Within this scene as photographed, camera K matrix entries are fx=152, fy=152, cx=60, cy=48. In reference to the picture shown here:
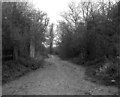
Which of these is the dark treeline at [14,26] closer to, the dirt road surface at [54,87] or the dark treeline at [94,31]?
the dirt road surface at [54,87]

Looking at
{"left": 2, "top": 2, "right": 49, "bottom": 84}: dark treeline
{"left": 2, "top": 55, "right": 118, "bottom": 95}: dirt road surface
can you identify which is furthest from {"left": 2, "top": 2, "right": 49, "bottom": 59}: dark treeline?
{"left": 2, "top": 55, "right": 118, "bottom": 95}: dirt road surface

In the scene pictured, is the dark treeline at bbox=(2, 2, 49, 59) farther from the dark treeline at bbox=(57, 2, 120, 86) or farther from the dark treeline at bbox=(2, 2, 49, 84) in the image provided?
the dark treeline at bbox=(57, 2, 120, 86)

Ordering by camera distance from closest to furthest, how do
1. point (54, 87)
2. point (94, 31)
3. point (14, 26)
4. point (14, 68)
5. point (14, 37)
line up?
1. point (54, 87)
2. point (14, 37)
3. point (14, 26)
4. point (14, 68)
5. point (94, 31)


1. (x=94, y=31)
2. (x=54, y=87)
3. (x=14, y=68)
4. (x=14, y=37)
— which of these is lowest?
(x=54, y=87)

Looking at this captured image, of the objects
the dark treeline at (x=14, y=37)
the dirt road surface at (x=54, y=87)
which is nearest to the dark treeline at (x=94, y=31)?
the dirt road surface at (x=54, y=87)

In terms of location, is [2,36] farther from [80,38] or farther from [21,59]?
[80,38]

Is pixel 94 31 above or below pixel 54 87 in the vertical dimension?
above

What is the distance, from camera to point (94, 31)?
52.1 ft

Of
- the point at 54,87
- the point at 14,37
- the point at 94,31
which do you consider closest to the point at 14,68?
the point at 14,37

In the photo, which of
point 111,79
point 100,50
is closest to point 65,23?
point 100,50

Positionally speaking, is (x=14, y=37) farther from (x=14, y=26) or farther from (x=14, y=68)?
(x=14, y=68)

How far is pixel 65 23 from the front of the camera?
2869 cm

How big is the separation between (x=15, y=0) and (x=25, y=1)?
5.79 feet

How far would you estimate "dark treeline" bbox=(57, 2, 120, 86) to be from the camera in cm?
1181
